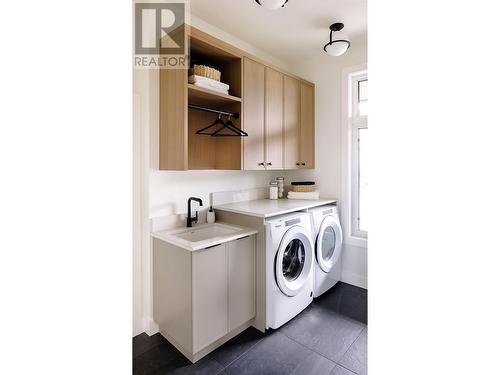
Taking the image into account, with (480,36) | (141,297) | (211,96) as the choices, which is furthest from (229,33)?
(480,36)

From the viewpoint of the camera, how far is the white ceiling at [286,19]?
2100mm

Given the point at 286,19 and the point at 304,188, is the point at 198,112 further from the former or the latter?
the point at 304,188

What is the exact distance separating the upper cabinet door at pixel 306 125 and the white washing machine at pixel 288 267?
2.87 ft

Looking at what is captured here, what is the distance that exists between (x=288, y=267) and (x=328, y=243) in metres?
0.63

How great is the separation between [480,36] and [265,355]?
202 centimetres

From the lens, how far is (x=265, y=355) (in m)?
1.78

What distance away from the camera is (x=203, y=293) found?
173 cm

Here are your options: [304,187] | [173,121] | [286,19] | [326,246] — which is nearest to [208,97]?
[173,121]

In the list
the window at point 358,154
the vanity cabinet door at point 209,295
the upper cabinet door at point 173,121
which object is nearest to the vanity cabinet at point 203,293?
the vanity cabinet door at point 209,295

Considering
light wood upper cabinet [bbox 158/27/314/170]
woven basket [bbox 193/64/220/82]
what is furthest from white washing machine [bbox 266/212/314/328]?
woven basket [bbox 193/64/220/82]

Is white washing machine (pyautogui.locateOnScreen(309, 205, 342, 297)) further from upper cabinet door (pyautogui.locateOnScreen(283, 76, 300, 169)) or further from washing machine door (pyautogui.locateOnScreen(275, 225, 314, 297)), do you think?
upper cabinet door (pyautogui.locateOnScreen(283, 76, 300, 169))

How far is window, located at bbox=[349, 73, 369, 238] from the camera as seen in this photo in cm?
290
